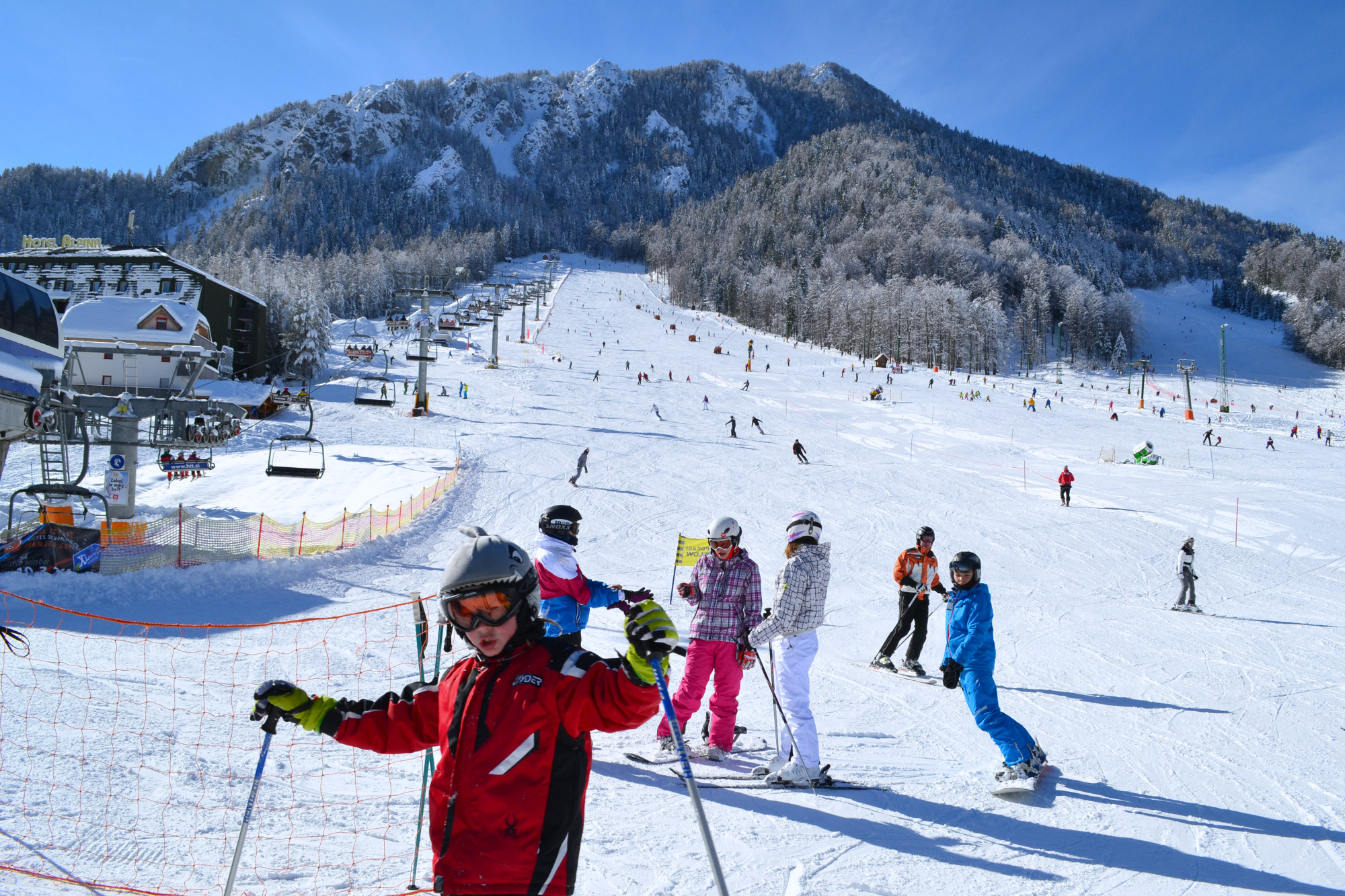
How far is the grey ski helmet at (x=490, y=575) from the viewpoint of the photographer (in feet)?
6.84

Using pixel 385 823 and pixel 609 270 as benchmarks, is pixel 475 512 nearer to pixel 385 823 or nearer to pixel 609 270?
pixel 385 823

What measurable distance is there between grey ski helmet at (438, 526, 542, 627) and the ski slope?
2.14m

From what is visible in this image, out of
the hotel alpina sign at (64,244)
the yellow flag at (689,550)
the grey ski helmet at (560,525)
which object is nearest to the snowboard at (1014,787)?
the grey ski helmet at (560,525)

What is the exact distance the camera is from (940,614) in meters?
10.1

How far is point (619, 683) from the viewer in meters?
2.02

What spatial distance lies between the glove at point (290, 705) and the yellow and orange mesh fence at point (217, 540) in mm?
10219

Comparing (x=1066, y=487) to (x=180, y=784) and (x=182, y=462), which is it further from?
(x=182, y=462)

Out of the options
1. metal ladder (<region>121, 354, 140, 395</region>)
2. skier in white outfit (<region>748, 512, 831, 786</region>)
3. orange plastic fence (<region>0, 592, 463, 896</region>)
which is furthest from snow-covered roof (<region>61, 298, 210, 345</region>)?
A: skier in white outfit (<region>748, 512, 831, 786</region>)

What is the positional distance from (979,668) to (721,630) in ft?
5.89

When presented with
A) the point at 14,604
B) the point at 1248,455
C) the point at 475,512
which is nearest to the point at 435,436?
the point at 475,512

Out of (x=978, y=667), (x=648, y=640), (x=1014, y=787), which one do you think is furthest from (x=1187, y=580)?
(x=648, y=640)

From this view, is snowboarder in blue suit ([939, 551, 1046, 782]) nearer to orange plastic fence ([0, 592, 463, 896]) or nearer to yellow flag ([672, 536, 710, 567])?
orange plastic fence ([0, 592, 463, 896])

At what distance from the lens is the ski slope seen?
13.0 ft

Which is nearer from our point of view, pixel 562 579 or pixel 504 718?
pixel 504 718
